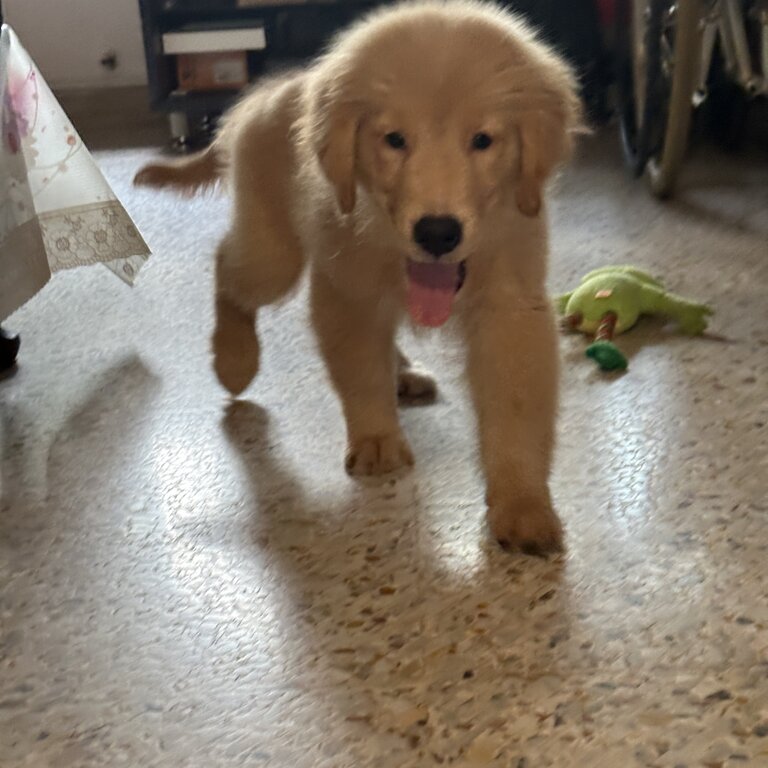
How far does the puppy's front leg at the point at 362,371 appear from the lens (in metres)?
1.61

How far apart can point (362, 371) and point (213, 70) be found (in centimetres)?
290

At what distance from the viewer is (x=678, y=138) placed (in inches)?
113

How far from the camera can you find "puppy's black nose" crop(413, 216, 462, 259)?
128cm

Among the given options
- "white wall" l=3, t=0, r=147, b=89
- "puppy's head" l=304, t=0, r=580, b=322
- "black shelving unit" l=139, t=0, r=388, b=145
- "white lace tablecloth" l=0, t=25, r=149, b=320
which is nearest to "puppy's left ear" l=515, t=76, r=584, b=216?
"puppy's head" l=304, t=0, r=580, b=322

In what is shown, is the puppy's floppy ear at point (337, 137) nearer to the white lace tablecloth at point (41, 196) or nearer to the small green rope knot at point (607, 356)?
the small green rope knot at point (607, 356)

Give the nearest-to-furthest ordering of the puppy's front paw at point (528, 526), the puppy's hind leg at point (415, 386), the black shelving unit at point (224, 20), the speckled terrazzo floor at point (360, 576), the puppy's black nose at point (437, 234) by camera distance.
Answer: the speckled terrazzo floor at point (360, 576)
the puppy's black nose at point (437, 234)
the puppy's front paw at point (528, 526)
the puppy's hind leg at point (415, 386)
the black shelving unit at point (224, 20)

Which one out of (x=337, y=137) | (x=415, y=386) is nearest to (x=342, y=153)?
(x=337, y=137)

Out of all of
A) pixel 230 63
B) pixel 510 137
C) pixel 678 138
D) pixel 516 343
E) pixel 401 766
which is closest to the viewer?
pixel 401 766

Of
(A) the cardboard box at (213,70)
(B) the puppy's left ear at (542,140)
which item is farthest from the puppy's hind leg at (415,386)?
(A) the cardboard box at (213,70)

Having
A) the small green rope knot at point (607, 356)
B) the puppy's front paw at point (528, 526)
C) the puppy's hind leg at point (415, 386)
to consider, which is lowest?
the puppy's hind leg at point (415, 386)

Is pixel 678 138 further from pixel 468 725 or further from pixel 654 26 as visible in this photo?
pixel 468 725

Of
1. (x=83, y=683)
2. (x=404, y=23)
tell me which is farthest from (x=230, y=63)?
(x=83, y=683)

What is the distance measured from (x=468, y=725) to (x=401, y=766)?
0.09 meters

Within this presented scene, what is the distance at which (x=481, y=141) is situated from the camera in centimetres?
132
